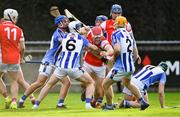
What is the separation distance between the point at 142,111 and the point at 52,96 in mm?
9126

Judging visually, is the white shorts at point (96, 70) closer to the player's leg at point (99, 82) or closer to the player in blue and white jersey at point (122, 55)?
the player's leg at point (99, 82)

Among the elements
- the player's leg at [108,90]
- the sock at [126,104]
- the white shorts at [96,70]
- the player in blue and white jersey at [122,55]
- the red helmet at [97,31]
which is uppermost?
the red helmet at [97,31]

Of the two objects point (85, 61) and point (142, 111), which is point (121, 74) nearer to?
point (142, 111)

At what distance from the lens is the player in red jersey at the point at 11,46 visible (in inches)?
850

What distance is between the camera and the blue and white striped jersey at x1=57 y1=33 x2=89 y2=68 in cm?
2062

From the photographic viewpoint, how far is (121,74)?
20016 millimetres

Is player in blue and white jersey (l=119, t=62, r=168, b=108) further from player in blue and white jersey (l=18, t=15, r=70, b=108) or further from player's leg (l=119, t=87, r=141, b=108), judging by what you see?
player in blue and white jersey (l=18, t=15, r=70, b=108)

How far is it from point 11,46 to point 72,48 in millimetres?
1863

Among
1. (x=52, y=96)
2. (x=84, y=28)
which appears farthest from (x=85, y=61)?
(x=52, y=96)

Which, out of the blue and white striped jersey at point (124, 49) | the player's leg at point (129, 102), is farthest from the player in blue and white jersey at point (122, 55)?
the player's leg at point (129, 102)

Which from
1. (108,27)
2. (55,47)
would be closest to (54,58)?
(55,47)

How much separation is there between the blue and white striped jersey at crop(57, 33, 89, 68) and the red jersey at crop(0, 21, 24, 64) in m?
1.49

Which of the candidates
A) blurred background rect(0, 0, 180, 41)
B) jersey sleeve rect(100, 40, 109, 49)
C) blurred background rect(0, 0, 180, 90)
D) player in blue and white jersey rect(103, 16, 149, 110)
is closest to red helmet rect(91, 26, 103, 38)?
jersey sleeve rect(100, 40, 109, 49)

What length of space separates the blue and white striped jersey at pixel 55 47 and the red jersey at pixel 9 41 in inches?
29.7
